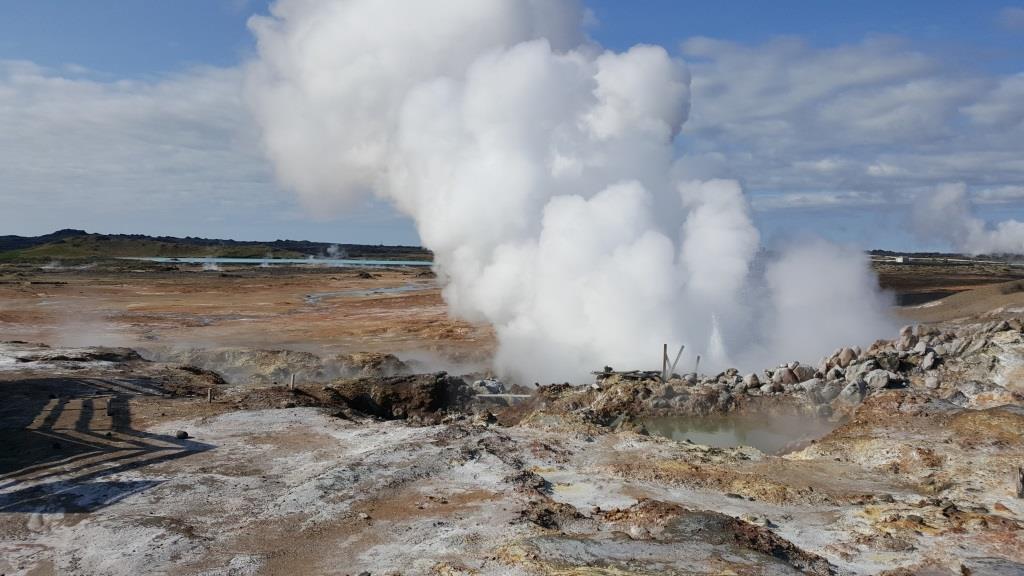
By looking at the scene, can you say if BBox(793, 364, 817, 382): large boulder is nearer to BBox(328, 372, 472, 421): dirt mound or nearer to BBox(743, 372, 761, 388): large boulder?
BBox(743, 372, 761, 388): large boulder

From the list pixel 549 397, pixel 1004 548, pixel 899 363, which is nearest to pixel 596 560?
pixel 1004 548

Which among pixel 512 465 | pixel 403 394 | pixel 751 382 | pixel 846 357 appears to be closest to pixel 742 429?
pixel 751 382

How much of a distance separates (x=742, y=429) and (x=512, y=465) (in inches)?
330

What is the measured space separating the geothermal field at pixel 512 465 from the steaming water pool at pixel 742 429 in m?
0.08

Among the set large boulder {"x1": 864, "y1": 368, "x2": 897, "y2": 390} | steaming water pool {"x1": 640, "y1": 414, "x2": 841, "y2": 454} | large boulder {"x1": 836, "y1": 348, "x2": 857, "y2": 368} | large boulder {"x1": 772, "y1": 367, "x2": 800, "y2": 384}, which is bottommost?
steaming water pool {"x1": 640, "y1": 414, "x2": 841, "y2": 454}

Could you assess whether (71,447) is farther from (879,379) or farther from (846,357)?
(846,357)

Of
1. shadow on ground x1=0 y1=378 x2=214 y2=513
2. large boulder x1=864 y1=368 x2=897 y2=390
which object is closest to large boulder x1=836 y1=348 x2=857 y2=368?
large boulder x1=864 y1=368 x2=897 y2=390

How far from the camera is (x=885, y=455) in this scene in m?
13.0

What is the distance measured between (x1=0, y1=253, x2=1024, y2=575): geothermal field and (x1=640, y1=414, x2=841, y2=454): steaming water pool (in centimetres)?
8

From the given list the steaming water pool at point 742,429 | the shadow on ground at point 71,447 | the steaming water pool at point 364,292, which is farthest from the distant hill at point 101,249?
the steaming water pool at point 742,429

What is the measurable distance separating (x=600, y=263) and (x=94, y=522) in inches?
697

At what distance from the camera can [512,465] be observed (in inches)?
474

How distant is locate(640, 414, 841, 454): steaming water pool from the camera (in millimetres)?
17016

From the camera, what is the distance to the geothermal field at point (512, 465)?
8523mm
